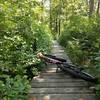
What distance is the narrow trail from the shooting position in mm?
5488

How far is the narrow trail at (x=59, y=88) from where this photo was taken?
549 centimetres

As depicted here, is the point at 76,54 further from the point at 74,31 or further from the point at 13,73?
the point at 74,31

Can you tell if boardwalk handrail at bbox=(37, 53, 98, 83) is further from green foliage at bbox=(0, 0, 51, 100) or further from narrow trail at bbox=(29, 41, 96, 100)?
green foliage at bbox=(0, 0, 51, 100)

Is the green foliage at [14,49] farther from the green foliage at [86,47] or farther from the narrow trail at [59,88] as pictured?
the green foliage at [86,47]

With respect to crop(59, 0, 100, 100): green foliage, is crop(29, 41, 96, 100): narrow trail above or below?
below

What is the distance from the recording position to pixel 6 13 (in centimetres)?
555

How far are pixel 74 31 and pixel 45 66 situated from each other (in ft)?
17.5

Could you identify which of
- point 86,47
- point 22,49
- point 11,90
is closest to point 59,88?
point 22,49

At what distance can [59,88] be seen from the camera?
609 cm

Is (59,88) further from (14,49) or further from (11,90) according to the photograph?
(11,90)

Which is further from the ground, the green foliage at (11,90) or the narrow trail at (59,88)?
the green foliage at (11,90)

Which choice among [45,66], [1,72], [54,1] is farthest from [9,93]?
[54,1]

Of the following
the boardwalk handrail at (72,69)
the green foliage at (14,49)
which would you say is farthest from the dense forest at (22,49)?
the boardwalk handrail at (72,69)

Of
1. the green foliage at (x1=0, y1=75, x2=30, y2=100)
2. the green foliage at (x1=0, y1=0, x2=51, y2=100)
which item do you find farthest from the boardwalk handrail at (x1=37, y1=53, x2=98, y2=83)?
the green foliage at (x1=0, y1=75, x2=30, y2=100)
